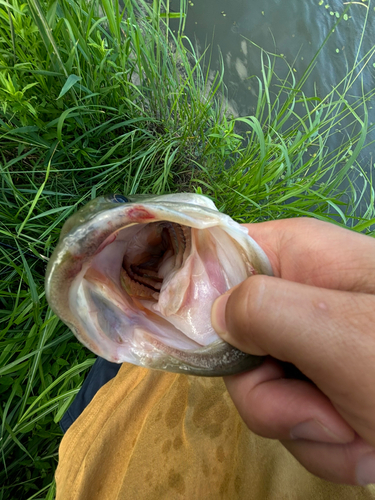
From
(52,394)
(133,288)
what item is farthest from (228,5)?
(52,394)

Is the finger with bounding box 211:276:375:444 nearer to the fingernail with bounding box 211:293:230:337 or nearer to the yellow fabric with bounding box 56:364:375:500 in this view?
the fingernail with bounding box 211:293:230:337

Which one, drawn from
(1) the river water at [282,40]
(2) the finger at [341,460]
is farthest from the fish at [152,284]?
(1) the river water at [282,40]

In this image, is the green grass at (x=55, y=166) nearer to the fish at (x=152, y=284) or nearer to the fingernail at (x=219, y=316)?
the fish at (x=152, y=284)

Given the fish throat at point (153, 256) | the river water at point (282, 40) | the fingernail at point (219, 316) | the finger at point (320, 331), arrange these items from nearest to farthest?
the finger at point (320, 331), the fingernail at point (219, 316), the fish throat at point (153, 256), the river water at point (282, 40)

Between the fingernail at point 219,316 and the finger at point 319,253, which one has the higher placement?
the finger at point 319,253

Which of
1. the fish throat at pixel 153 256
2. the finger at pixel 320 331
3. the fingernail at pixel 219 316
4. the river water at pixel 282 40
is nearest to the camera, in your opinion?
the finger at pixel 320 331

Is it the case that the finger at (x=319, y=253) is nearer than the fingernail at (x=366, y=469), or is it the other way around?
the fingernail at (x=366, y=469)

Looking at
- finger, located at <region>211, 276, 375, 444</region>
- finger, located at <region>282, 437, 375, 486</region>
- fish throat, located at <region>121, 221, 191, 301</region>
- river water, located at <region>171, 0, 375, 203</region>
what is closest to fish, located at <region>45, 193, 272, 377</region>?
fish throat, located at <region>121, 221, 191, 301</region>
